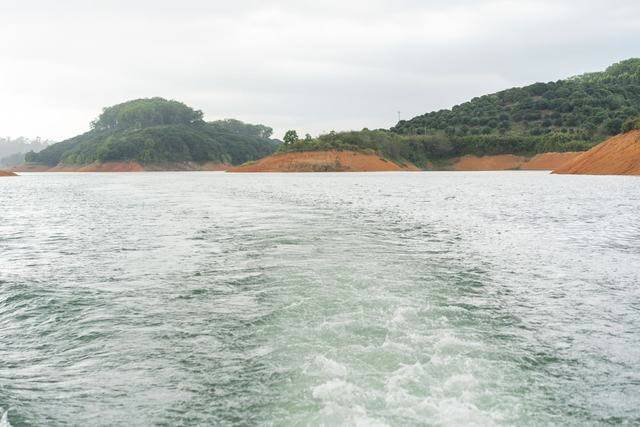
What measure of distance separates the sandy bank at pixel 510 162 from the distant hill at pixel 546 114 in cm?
416

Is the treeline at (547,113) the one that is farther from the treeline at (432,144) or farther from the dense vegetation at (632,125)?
the dense vegetation at (632,125)

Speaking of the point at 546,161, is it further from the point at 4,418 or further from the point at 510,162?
the point at 4,418

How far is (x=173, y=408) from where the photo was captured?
5.85m

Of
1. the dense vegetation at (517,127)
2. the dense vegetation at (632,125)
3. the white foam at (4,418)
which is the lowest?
the white foam at (4,418)

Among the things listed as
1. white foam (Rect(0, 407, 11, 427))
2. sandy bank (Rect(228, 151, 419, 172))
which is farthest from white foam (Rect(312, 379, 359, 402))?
sandy bank (Rect(228, 151, 419, 172))

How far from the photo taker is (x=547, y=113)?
172m

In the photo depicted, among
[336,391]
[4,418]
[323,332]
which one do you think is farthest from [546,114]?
[4,418]

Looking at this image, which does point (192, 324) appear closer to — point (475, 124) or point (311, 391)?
point (311, 391)

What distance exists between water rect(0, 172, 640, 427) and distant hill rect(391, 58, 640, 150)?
452 ft

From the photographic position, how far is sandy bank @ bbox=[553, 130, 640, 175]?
70.8 m

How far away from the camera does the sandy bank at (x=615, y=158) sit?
232 ft

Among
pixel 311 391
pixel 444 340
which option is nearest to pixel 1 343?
pixel 311 391

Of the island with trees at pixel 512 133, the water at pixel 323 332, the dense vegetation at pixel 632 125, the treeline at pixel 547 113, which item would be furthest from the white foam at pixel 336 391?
the treeline at pixel 547 113

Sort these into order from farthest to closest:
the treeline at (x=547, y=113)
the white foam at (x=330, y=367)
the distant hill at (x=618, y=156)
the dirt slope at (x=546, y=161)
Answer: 1. the treeline at (x=547, y=113)
2. the dirt slope at (x=546, y=161)
3. the distant hill at (x=618, y=156)
4. the white foam at (x=330, y=367)
